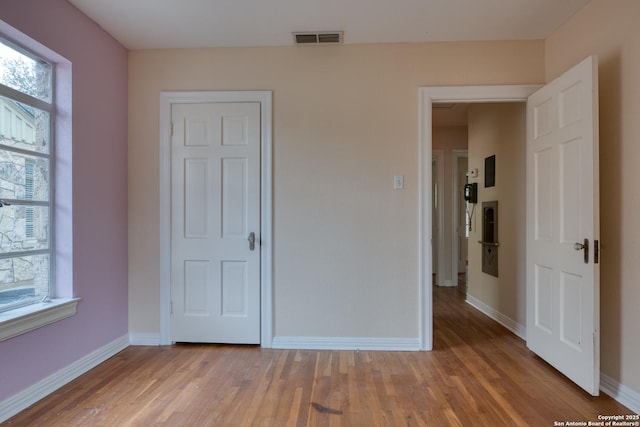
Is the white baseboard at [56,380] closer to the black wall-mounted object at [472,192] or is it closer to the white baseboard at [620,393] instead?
the white baseboard at [620,393]

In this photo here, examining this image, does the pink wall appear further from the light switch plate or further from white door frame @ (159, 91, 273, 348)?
the light switch plate

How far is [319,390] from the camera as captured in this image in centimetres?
210

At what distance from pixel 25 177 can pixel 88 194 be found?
1.29 ft

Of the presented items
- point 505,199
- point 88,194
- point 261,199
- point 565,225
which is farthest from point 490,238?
point 88,194

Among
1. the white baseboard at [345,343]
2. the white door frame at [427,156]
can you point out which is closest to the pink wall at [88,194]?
the white baseboard at [345,343]

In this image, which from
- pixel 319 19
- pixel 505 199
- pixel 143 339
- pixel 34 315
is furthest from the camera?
pixel 505 199

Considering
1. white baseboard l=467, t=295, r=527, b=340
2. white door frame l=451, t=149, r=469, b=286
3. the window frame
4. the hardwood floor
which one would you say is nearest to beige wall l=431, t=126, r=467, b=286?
white door frame l=451, t=149, r=469, b=286

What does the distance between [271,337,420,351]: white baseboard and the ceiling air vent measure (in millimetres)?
2447

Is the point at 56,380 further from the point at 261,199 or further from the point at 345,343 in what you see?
the point at 345,343

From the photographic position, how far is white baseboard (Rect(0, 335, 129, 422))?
1.86 metres

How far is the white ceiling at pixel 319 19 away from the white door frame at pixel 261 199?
43 cm

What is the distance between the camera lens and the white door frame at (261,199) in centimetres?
277

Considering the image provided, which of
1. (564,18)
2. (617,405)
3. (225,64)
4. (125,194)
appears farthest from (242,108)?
(617,405)

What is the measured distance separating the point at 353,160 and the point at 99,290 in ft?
7.31
